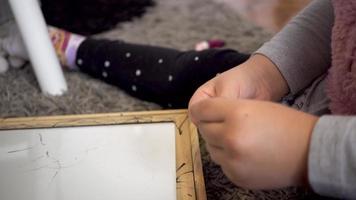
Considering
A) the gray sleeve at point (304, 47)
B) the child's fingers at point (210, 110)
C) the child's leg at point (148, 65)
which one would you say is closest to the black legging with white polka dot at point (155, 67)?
the child's leg at point (148, 65)

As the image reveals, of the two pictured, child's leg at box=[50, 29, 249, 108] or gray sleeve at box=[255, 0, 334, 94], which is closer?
gray sleeve at box=[255, 0, 334, 94]

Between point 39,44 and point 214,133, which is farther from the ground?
point 39,44

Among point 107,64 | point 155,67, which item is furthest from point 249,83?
point 107,64

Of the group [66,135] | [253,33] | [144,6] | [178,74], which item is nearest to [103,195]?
[66,135]

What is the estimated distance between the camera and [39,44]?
2.39 ft

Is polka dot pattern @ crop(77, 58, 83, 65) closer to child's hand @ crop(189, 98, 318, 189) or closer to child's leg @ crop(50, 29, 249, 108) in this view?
child's leg @ crop(50, 29, 249, 108)

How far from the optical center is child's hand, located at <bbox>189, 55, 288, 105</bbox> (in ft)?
1.36

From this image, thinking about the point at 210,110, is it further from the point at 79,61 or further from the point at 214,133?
the point at 79,61

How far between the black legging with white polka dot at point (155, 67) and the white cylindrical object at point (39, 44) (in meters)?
0.07

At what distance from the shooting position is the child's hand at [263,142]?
31 cm

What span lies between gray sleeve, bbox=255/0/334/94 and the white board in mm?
154

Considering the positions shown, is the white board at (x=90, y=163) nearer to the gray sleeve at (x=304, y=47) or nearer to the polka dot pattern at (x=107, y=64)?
the gray sleeve at (x=304, y=47)

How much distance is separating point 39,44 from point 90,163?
1.15ft

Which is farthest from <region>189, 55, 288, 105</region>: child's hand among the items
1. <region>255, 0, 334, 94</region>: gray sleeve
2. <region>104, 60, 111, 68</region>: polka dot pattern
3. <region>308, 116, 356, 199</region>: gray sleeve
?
<region>104, 60, 111, 68</region>: polka dot pattern
